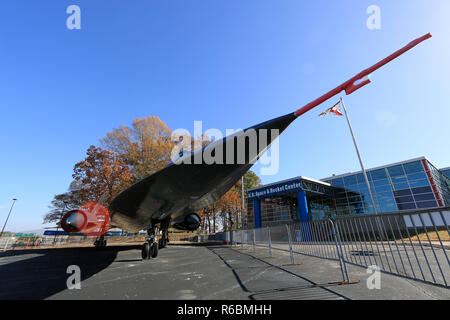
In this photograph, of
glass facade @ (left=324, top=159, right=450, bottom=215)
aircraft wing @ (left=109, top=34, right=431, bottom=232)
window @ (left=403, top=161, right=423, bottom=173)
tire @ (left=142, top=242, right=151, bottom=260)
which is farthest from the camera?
window @ (left=403, top=161, right=423, bottom=173)

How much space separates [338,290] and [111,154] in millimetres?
22080

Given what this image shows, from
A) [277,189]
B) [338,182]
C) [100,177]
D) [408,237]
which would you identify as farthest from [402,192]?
[100,177]

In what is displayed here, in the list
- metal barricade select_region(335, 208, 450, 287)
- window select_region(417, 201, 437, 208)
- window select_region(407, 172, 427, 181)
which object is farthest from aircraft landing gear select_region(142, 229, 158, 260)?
window select_region(407, 172, 427, 181)

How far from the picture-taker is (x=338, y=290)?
10.2ft

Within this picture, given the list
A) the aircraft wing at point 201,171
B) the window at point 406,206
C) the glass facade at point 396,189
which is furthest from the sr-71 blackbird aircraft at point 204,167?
the glass facade at point 396,189

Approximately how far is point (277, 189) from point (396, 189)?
1394 centimetres

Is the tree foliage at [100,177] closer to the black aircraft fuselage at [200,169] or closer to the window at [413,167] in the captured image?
the black aircraft fuselage at [200,169]

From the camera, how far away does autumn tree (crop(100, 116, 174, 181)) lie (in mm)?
22203

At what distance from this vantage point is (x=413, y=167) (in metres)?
22.4

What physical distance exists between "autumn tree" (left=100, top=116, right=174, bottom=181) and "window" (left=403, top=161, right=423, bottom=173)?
1139 inches

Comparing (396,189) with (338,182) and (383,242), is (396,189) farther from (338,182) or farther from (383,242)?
(383,242)

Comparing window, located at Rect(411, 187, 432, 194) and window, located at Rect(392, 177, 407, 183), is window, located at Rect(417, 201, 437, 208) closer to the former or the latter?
window, located at Rect(411, 187, 432, 194)
